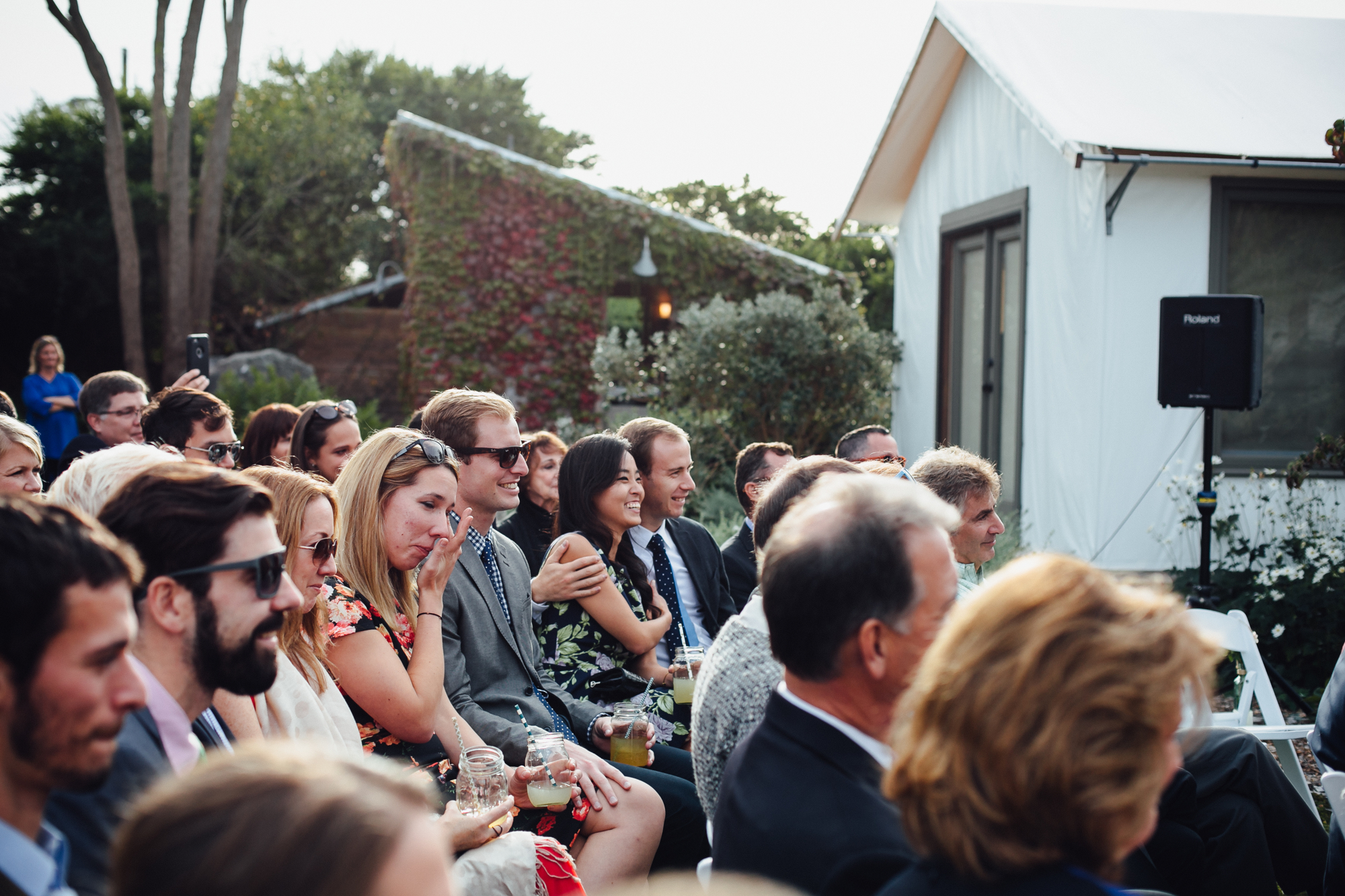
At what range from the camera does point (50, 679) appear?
135 cm

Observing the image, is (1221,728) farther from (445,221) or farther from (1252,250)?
(445,221)

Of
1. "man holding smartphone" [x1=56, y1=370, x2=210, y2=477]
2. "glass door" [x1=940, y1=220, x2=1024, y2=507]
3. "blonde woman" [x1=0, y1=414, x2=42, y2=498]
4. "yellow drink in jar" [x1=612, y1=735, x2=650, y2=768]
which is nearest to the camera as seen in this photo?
"yellow drink in jar" [x1=612, y1=735, x2=650, y2=768]

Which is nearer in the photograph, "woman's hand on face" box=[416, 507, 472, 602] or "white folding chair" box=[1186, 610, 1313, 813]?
"woman's hand on face" box=[416, 507, 472, 602]

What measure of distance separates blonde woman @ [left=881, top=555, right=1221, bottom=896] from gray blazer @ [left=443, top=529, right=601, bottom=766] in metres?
2.13

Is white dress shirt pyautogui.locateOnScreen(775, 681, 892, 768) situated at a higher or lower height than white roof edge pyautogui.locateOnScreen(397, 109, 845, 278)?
lower

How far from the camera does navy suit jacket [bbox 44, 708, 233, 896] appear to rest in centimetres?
154

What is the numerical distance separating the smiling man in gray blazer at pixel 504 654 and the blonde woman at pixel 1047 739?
187cm

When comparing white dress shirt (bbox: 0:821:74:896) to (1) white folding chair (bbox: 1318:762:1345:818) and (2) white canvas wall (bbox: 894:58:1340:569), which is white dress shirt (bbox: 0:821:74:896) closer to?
(1) white folding chair (bbox: 1318:762:1345:818)

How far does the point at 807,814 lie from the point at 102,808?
43.1 inches

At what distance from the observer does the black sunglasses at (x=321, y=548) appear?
8.66 ft

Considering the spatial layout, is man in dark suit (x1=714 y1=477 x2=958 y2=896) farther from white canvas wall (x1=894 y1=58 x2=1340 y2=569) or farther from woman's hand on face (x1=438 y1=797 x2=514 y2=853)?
white canvas wall (x1=894 y1=58 x2=1340 y2=569)

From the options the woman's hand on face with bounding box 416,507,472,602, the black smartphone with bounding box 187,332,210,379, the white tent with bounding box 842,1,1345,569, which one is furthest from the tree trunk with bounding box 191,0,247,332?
the woman's hand on face with bounding box 416,507,472,602

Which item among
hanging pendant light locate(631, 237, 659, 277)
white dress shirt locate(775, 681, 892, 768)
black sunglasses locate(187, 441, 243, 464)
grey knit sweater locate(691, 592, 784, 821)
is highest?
hanging pendant light locate(631, 237, 659, 277)

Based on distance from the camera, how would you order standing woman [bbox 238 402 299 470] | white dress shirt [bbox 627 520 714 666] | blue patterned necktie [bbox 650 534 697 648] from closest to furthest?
blue patterned necktie [bbox 650 534 697 648] → white dress shirt [bbox 627 520 714 666] → standing woman [bbox 238 402 299 470]
